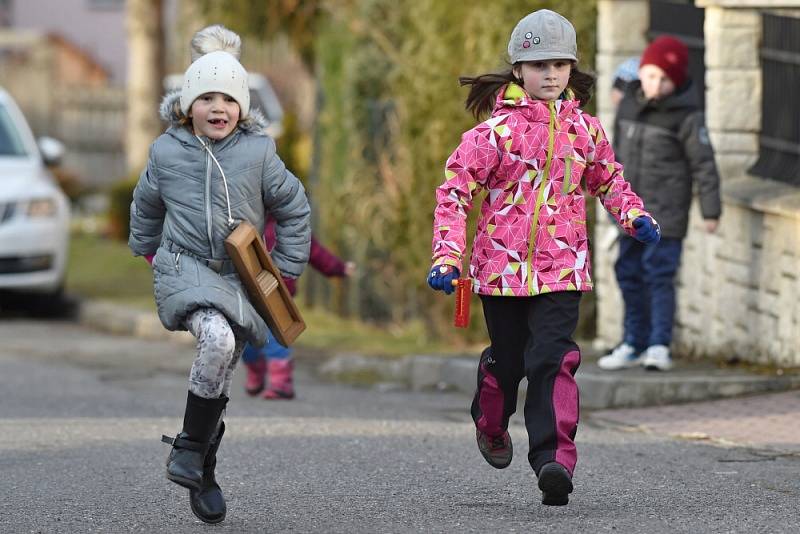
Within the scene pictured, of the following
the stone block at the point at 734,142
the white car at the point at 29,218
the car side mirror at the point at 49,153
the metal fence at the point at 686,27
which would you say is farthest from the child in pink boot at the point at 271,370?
the car side mirror at the point at 49,153

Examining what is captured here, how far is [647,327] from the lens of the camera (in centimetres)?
973

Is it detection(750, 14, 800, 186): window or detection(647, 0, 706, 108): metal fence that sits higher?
detection(647, 0, 706, 108): metal fence

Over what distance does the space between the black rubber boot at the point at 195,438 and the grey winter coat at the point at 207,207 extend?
0.85ft

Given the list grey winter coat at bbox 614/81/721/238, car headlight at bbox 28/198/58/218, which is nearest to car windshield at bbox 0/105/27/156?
car headlight at bbox 28/198/58/218

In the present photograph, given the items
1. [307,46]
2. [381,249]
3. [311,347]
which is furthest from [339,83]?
[307,46]

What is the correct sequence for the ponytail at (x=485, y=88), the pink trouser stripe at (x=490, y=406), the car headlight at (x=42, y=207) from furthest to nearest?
the car headlight at (x=42, y=207) → the pink trouser stripe at (x=490, y=406) → the ponytail at (x=485, y=88)

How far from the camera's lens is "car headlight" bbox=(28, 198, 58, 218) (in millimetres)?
14453

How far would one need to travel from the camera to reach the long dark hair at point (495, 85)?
6.29m

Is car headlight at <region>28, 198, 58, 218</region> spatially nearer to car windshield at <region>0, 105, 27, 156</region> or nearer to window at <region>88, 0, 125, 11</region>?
car windshield at <region>0, 105, 27, 156</region>

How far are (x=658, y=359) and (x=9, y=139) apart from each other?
7.71 m

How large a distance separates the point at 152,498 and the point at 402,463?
3.79ft

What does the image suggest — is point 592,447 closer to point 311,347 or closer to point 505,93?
point 505,93

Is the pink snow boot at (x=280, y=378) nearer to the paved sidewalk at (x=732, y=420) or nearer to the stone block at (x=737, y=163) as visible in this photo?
the paved sidewalk at (x=732, y=420)

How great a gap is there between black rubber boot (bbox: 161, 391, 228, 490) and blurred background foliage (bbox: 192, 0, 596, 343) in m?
6.10
